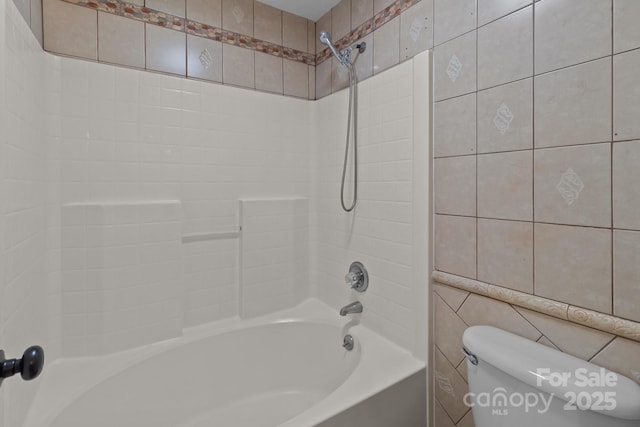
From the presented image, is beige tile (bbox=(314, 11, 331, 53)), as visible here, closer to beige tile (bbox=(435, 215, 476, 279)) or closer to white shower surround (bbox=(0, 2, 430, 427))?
white shower surround (bbox=(0, 2, 430, 427))

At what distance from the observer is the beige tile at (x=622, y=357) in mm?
791

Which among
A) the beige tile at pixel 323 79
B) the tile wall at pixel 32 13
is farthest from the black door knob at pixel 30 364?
the beige tile at pixel 323 79

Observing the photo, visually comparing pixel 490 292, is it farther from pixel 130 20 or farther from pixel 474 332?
pixel 130 20

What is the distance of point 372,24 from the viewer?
156cm

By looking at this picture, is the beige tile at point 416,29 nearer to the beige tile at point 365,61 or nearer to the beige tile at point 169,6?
the beige tile at point 365,61

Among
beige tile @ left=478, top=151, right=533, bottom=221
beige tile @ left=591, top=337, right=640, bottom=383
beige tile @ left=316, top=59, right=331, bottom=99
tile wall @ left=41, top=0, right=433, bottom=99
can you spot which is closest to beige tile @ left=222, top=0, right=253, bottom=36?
tile wall @ left=41, top=0, right=433, bottom=99

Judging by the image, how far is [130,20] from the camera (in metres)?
1.42

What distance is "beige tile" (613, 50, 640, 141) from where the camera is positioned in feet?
2.53

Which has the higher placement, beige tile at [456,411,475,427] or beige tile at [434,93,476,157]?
beige tile at [434,93,476,157]

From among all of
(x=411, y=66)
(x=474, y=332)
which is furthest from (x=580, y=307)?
(x=411, y=66)

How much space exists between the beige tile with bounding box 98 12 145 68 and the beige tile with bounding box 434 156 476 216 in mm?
1474

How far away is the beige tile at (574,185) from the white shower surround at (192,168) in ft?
1.40

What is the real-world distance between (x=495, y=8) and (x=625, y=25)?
39cm

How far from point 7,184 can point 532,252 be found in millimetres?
1602
